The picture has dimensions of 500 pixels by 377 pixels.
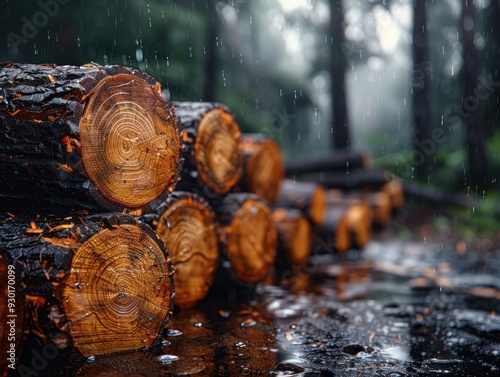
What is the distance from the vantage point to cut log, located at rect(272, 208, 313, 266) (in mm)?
6207

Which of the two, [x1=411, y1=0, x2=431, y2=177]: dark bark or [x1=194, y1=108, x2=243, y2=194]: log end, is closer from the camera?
[x1=194, y1=108, x2=243, y2=194]: log end

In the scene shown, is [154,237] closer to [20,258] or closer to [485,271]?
[20,258]

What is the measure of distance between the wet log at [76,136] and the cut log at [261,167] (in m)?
2.44

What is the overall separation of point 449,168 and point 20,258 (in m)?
12.7

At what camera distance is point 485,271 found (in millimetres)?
6234

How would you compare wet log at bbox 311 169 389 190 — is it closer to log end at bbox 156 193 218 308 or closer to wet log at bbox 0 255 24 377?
log end at bbox 156 193 218 308

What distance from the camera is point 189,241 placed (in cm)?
409

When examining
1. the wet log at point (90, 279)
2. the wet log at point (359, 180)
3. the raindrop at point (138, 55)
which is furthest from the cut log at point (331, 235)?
the wet log at point (90, 279)

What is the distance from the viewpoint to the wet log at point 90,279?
2.62 m

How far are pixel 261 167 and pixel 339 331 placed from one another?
2.56m

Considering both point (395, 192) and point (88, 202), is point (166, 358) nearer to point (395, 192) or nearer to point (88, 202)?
point (88, 202)

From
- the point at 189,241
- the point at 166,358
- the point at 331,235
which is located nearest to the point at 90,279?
the point at 166,358

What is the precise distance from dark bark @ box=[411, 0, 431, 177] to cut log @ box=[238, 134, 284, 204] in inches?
347

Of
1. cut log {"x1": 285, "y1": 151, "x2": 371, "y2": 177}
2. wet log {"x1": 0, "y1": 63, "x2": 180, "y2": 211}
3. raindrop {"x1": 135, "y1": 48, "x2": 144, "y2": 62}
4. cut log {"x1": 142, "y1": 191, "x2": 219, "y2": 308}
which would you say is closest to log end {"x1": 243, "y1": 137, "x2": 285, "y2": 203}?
cut log {"x1": 142, "y1": 191, "x2": 219, "y2": 308}
